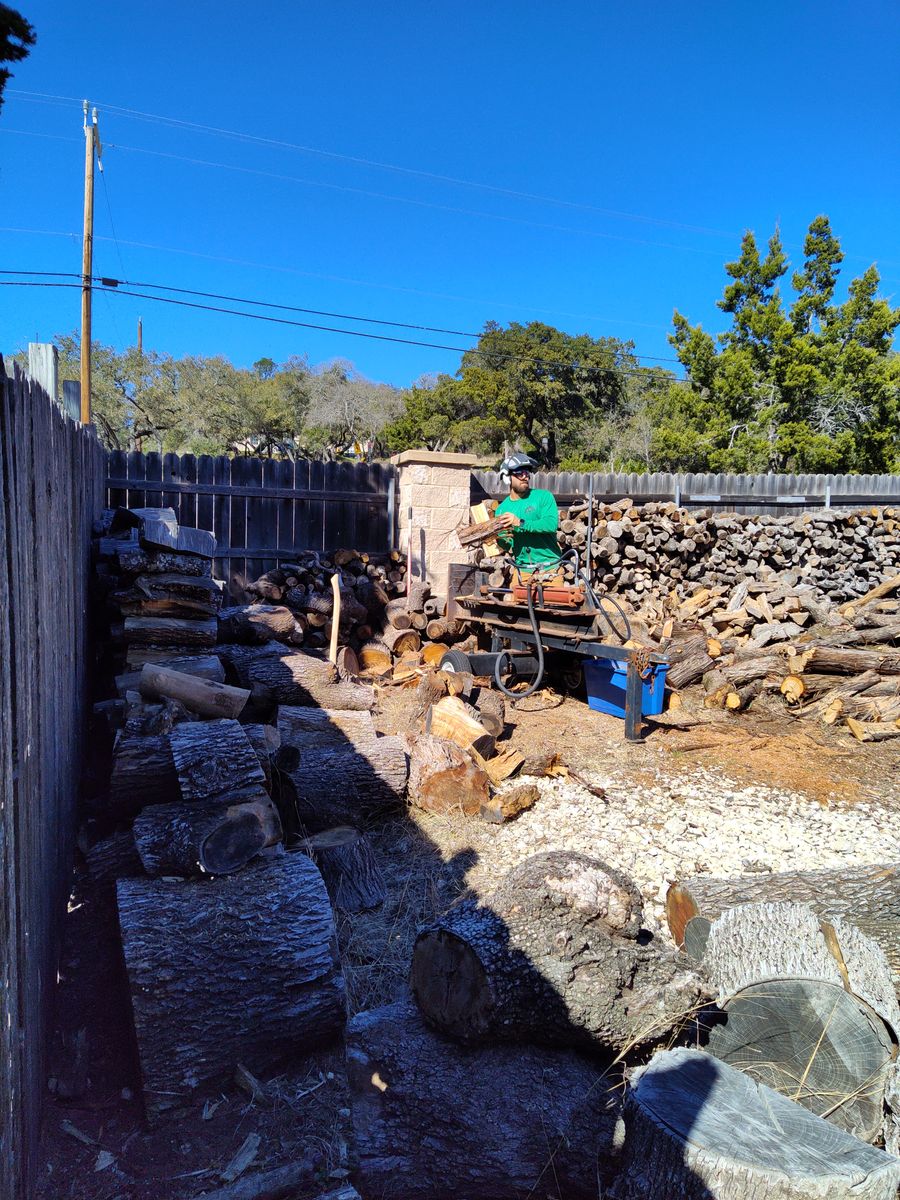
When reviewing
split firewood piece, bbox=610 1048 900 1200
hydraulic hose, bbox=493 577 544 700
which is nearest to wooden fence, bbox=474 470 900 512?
hydraulic hose, bbox=493 577 544 700

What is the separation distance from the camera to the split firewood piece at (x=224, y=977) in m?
2.30

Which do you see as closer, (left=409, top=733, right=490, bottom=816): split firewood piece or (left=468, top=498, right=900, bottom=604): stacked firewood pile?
(left=409, top=733, right=490, bottom=816): split firewood piece

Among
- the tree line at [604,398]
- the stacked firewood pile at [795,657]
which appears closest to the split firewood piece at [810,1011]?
the stacked firewood pile at [795,657]

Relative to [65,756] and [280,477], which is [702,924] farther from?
[280,477]

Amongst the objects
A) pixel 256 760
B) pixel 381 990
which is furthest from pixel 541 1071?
pixel 256 760

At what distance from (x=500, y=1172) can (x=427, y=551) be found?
7.79 metres

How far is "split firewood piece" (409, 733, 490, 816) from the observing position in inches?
182

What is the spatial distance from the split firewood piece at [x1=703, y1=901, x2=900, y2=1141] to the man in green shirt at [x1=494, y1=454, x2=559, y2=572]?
189 inches

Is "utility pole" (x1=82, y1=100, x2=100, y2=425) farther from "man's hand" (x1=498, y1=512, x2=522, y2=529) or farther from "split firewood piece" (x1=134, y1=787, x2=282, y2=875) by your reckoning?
"split firewood piece" (x1=134, y1=787, x2=282, y2=875)

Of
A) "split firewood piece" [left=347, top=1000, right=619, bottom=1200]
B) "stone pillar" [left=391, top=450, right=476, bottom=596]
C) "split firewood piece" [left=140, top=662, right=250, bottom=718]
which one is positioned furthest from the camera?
"stone pillar" [left=391, top=450, right=476, bottom=596]

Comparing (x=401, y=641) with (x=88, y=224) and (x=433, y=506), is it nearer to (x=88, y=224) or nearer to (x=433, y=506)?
(x=433, y=506)

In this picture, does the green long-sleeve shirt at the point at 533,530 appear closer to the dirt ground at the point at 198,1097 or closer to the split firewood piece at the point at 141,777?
the dirt ground at the point at 198,1097

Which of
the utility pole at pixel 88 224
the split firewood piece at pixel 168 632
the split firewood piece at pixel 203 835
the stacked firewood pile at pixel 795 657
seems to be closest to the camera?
the split firewood piece at pixel 203 835

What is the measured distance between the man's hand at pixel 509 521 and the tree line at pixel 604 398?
34.9 feet
